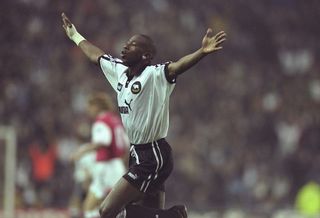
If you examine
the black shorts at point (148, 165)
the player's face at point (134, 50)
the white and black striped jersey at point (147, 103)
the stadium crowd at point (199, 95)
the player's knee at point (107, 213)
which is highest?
the stadium crowd at point (199, 95)

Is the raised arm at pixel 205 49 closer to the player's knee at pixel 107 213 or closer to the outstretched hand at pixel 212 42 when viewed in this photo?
the outstretched hand at pixel 212 42

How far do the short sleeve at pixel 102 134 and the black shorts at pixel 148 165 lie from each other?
2702 millimetres

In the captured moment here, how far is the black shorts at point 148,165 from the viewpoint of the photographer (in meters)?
9.43

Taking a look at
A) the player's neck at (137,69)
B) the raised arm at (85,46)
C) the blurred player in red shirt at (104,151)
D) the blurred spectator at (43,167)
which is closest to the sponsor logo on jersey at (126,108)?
the player's neck at (137,69)

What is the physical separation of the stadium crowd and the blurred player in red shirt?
5.27m

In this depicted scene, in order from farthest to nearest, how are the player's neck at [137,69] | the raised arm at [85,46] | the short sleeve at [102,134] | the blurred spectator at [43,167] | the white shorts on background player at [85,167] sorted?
1. the blurred spectator at [43,167]
2. the white shorts on background player at [85,167]
3. the short sleeve at [102,134]
4. the raised arm at [85,46]
5. the player's neck at [137,69]

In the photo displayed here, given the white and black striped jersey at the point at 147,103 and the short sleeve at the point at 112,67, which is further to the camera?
the short sleeve at the point at 112,67

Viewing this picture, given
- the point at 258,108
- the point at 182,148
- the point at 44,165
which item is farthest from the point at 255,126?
the point at 44,165

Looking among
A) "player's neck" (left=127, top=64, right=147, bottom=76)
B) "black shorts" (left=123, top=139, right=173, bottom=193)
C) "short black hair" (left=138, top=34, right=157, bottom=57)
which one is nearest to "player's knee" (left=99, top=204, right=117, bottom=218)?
"black shorts" (left=123, top=139, right=173, bottom=193)

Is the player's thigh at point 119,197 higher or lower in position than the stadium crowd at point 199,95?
lower

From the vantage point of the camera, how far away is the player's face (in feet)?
30.4

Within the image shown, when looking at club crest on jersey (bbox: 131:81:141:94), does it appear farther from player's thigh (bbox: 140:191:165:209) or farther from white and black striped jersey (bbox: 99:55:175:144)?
player's thigh (bbox: 140:191:165:209)

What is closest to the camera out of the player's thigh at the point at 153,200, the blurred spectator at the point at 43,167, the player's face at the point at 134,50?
the player's face at the point at 134,50

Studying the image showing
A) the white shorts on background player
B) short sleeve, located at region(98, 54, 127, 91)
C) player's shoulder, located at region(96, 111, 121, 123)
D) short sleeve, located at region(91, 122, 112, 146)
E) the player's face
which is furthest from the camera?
the white shorts on background player
